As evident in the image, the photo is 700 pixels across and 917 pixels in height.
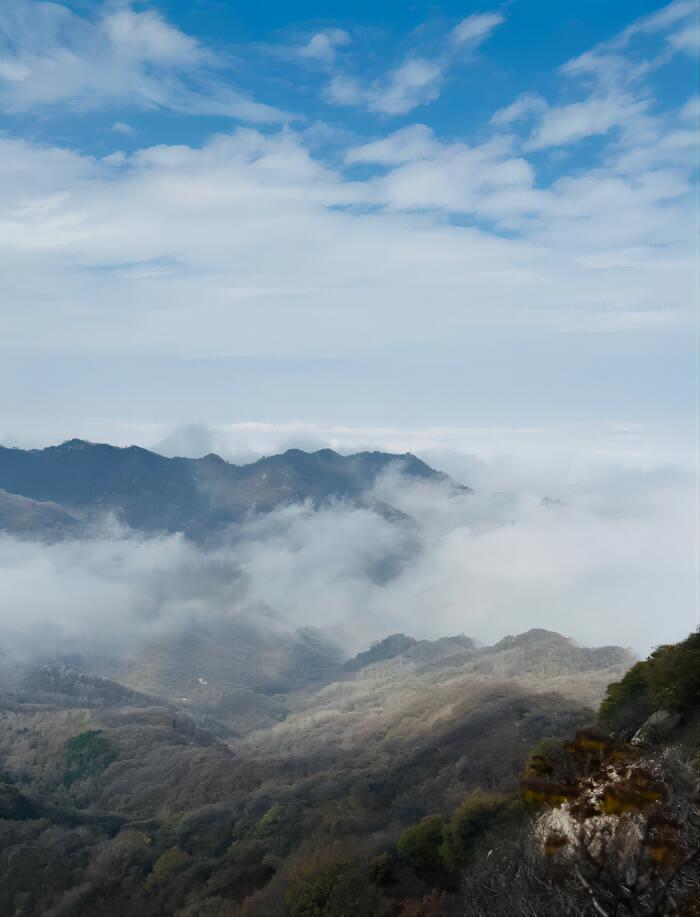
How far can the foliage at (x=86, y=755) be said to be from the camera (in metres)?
165

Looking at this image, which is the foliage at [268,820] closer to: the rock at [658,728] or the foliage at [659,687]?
the foliage at [659,687]

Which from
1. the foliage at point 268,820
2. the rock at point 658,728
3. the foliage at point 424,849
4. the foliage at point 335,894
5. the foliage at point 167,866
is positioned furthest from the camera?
the foliage at point 268,820

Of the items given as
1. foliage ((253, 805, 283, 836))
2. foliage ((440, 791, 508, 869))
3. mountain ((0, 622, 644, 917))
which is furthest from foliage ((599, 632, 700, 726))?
foliage ((253, 805, 283, 836))

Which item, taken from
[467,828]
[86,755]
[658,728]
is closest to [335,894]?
[467,828]

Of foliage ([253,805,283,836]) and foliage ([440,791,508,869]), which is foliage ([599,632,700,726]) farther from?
foliage ([253,805,283,836])

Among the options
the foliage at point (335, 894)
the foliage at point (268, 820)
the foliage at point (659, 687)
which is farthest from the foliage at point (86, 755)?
the foliage at point (659, 687)

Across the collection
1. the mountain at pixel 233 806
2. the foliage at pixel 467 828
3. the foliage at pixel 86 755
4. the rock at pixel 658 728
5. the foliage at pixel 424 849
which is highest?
the rock at pixel 658 728

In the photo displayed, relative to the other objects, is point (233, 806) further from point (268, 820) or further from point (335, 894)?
point (335, 894)

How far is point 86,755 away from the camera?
173m

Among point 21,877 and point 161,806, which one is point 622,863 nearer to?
point 21,877

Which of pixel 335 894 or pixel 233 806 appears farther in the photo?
pixel 233 806

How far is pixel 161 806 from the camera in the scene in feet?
438

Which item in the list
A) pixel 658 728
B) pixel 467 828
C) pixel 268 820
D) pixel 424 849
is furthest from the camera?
pixel 268 820

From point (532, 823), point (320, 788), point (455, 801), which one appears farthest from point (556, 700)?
point (532, 823)
